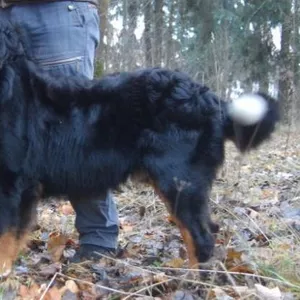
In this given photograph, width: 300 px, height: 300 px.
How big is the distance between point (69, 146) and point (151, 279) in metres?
1.11

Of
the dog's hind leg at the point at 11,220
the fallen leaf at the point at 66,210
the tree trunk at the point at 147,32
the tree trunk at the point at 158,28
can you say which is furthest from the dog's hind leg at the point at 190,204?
the tree trunk at the point at 158,28

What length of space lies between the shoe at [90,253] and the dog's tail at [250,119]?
1249 mm

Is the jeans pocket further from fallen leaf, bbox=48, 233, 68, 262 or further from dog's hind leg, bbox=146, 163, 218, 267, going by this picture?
fallen leaf, bbox=48, 233, 68, 262

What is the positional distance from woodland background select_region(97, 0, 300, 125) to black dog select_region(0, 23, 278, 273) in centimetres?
1099

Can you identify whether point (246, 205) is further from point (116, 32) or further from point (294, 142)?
point (116, 32)

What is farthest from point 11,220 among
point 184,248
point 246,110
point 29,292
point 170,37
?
point 170,37

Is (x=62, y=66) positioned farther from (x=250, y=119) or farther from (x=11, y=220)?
(x=250, y=119)

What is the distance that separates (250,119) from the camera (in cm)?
392

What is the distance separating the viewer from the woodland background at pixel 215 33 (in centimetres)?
1584

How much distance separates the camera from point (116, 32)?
14781 millimetres

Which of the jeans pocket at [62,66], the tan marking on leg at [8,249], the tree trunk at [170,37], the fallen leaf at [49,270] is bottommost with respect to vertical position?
the tree trunk at [170,37]

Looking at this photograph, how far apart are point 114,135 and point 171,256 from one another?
1.01 metres

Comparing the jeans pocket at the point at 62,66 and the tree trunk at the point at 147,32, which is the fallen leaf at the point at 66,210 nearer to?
the jeans pocket at the point at 62,66

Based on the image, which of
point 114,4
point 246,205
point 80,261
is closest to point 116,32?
point 114,4
